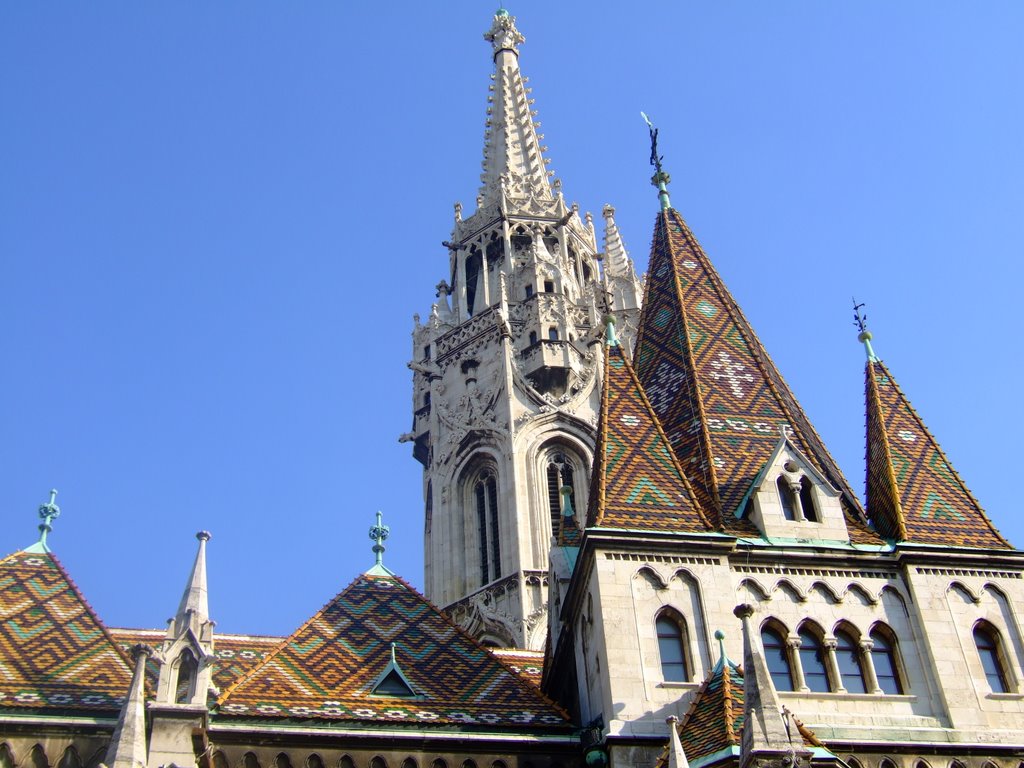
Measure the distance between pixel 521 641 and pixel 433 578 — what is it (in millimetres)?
4619

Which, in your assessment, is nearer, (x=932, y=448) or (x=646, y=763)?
(x=646, y=763)

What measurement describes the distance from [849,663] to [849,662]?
0.06 feet

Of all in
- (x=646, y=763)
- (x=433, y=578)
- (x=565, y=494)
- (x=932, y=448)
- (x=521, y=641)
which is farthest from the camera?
(x=433, y=578)

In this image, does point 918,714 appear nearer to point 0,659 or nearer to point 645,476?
point 645,476

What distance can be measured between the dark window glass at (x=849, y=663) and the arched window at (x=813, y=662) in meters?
0.22

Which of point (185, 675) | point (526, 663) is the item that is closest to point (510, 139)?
point (526, 663)

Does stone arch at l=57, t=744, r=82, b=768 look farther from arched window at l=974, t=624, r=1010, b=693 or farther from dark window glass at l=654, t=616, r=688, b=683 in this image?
arched window at l=974, t=624, r=1010, b=693

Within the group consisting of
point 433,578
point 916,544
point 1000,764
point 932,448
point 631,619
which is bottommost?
point 1000,764

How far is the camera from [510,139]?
168 feet

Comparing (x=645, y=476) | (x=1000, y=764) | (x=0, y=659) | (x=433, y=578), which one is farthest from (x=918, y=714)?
(x=433, y=578)

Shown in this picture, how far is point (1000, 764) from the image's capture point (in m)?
18.0

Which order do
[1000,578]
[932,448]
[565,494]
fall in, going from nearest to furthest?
[1000,578] < [932,448] < [565,494]

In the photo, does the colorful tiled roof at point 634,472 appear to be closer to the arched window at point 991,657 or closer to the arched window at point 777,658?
the arched window at point 777,658

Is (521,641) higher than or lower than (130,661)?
higher
